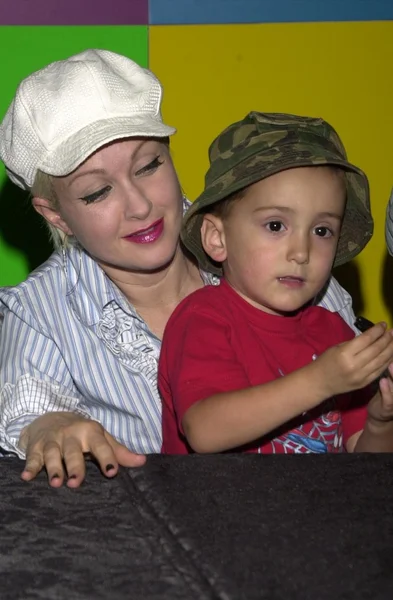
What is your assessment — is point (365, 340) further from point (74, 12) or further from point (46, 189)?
point (74, 12)

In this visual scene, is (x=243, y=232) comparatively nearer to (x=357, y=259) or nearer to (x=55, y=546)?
(x=55, y=546)

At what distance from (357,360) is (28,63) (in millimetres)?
1167

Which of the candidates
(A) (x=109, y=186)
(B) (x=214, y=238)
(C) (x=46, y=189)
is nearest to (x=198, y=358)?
(B) (x=214, y=238)

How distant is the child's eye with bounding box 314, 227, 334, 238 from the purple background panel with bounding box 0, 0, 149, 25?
92cm

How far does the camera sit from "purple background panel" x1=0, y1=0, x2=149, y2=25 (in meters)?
1.91

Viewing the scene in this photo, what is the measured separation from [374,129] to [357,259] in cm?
28

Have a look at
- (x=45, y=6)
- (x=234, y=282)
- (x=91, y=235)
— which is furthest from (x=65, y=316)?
(x=45, y=6)

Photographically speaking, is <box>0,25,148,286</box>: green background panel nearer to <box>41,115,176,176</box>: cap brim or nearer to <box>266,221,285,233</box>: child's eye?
<box>41,115,176,176</box>: cap brim

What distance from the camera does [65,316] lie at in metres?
1.46

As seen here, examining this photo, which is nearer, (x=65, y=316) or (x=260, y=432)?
(x=260, y=432)

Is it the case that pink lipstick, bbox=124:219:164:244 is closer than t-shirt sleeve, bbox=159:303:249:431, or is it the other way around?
t-shirt sleeve, bbox=159:303:249:431

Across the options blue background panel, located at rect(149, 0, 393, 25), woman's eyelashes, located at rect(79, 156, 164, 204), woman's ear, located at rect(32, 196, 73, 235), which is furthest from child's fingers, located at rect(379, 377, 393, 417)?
blue background panel, located at rect(149, 0, 393, 25)

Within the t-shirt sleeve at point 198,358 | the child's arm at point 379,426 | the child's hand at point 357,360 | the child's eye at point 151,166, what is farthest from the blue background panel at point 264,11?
the child's hand at point 357,360

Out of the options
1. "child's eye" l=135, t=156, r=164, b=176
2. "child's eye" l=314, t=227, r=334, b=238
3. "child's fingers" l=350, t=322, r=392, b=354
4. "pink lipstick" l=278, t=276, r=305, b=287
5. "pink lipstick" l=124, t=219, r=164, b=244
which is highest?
"child's eye" l=135, t=156, r=164, b=176
